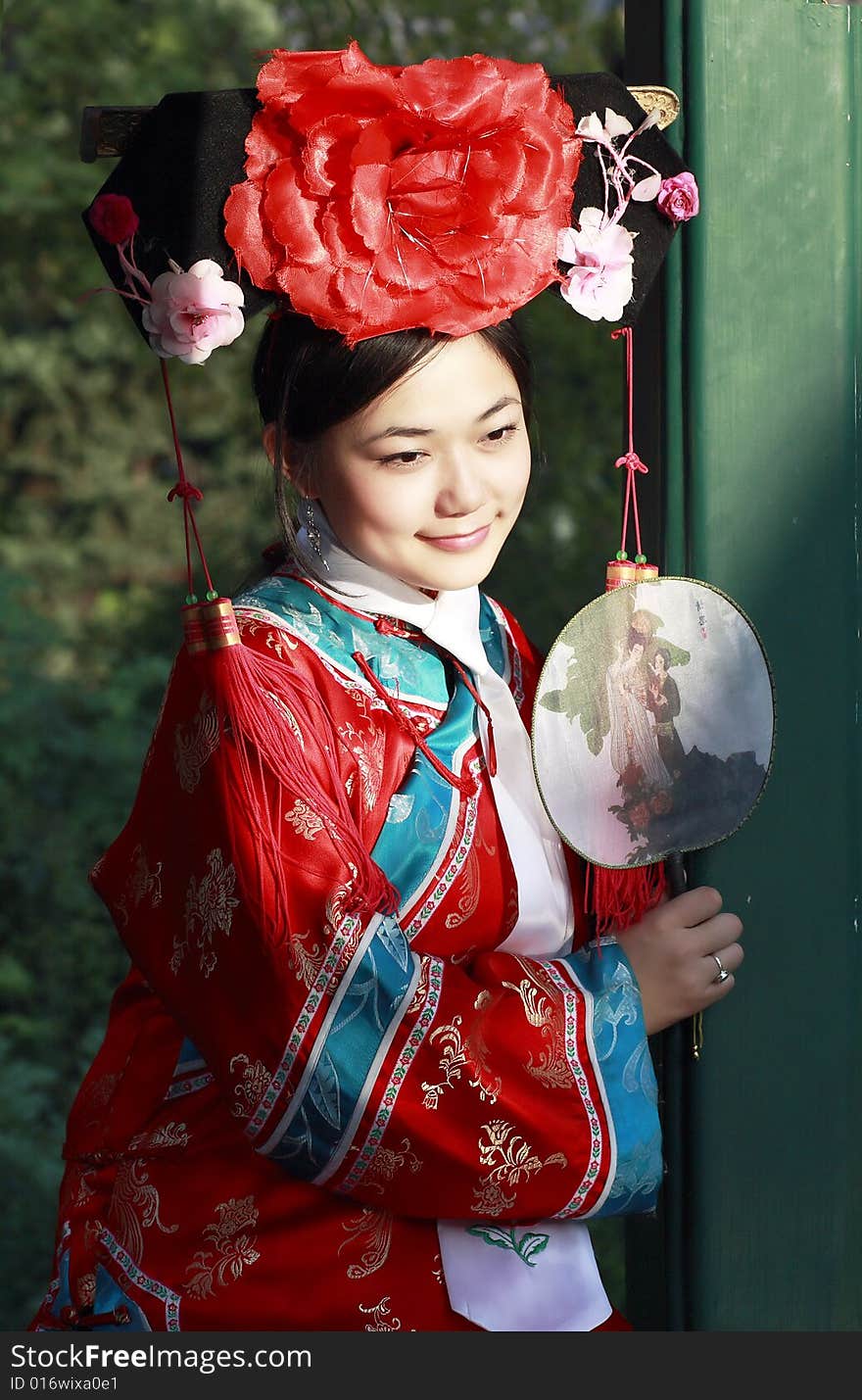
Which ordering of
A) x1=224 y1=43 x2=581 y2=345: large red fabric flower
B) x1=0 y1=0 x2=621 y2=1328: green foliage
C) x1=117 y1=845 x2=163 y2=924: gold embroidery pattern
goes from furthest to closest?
x1=0 y1=0 x2=621 y2=1328: green foliage < x1=117 y1=845 x2=163 y2=924: gold embroidery pattern < x1=224 y1=43 x2=581 y2=345: large red fabric flower

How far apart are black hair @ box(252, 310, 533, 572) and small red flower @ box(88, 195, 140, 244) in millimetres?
135

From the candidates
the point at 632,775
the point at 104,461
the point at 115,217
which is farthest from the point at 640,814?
the point at 104,461

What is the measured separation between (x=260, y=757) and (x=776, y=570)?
45 cm

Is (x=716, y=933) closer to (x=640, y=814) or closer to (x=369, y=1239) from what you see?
(x=640, y=814)

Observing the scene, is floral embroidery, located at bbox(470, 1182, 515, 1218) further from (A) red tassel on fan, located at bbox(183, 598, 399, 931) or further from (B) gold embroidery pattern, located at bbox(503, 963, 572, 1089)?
(A) red tassel on fan, located at bbox(183, 598, 399, 931)

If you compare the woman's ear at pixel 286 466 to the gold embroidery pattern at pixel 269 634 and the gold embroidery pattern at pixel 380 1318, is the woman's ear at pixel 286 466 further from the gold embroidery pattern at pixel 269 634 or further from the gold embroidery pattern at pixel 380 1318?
the gold embroidery pattern at pixel 380 1318

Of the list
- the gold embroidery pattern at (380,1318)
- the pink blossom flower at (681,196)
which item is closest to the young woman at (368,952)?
the gold embroidery pattern at (380,1318)

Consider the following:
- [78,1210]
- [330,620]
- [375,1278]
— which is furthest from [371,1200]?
[330,620]

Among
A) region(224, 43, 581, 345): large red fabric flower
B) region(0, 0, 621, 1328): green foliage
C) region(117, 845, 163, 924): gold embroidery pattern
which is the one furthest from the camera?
region(0, 0, 621, 1328): green foliage

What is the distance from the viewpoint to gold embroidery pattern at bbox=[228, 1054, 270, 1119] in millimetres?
1169

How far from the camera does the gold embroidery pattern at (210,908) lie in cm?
118

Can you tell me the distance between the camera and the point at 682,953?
4.17 feet

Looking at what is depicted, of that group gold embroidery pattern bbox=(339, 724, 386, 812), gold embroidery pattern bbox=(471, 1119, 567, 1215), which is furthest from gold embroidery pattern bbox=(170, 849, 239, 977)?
gold embroidery pattern bbox=(471, 1119, 567, 1215)

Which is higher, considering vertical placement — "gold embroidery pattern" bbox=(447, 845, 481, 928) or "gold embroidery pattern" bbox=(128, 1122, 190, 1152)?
"gold embroidery pattern" bbox=(447, 845, 481, 928)
